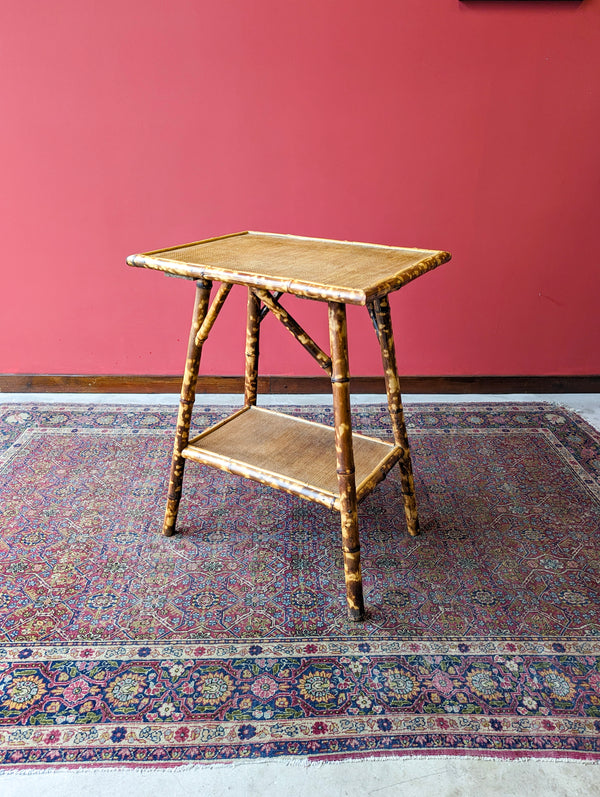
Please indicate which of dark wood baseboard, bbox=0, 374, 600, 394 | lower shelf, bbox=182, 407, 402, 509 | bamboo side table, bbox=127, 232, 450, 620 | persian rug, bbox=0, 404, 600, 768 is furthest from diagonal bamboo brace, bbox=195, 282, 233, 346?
dark wood baseboard, bbox=0, 374, 600, 394

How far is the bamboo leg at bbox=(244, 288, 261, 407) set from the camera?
2.11m

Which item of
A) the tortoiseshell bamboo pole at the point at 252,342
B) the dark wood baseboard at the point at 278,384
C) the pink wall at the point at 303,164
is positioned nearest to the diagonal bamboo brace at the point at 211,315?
the tortoiseshell bamboo pole at the point at 252,342

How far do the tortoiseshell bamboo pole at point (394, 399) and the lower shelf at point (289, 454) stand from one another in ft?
0.18

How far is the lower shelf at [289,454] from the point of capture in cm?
179

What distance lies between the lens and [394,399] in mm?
1918

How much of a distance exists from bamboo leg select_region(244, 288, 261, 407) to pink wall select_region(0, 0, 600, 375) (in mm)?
805

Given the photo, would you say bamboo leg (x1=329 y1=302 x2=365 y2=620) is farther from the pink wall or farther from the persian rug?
the pink wall

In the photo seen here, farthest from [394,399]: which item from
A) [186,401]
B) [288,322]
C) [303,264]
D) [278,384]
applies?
[278,384]

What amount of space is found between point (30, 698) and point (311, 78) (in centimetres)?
253

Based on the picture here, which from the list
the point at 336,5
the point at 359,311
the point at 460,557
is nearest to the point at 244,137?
the point at 336,5

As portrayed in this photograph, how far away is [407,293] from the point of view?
2967 millimetres

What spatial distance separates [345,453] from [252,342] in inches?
27.4

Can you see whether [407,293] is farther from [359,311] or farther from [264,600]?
[264,600]

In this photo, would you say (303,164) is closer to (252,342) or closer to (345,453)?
(252,342)
